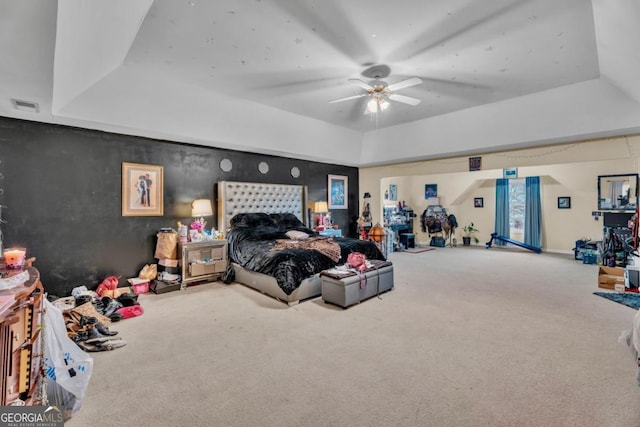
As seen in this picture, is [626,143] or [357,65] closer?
[357,65]

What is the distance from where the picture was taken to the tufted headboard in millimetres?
5277

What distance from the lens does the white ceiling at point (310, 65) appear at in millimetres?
2443

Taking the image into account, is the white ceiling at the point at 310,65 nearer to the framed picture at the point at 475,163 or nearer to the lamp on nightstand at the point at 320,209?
the framed picture at the point at 475,163

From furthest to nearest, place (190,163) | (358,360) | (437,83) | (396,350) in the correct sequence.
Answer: (190,163)
(437,83)
(396,350)
(358,360)

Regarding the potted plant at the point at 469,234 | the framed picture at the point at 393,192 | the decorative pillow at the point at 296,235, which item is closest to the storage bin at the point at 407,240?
the potted plant at the point at 469,234

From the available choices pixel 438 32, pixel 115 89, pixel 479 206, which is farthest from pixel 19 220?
pixel 479 206

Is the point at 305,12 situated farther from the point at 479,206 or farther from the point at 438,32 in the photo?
the point at 479,206

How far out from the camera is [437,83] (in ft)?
13.6

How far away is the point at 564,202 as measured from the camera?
7543mm


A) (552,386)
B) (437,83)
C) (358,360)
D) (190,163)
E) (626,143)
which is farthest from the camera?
(190,163)

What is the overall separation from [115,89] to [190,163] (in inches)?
63.0

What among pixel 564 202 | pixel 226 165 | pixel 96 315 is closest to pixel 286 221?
pixel 226 165

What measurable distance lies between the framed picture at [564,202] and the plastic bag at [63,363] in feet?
31.9

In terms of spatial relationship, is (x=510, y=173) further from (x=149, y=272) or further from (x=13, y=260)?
(x=13, y=260)
